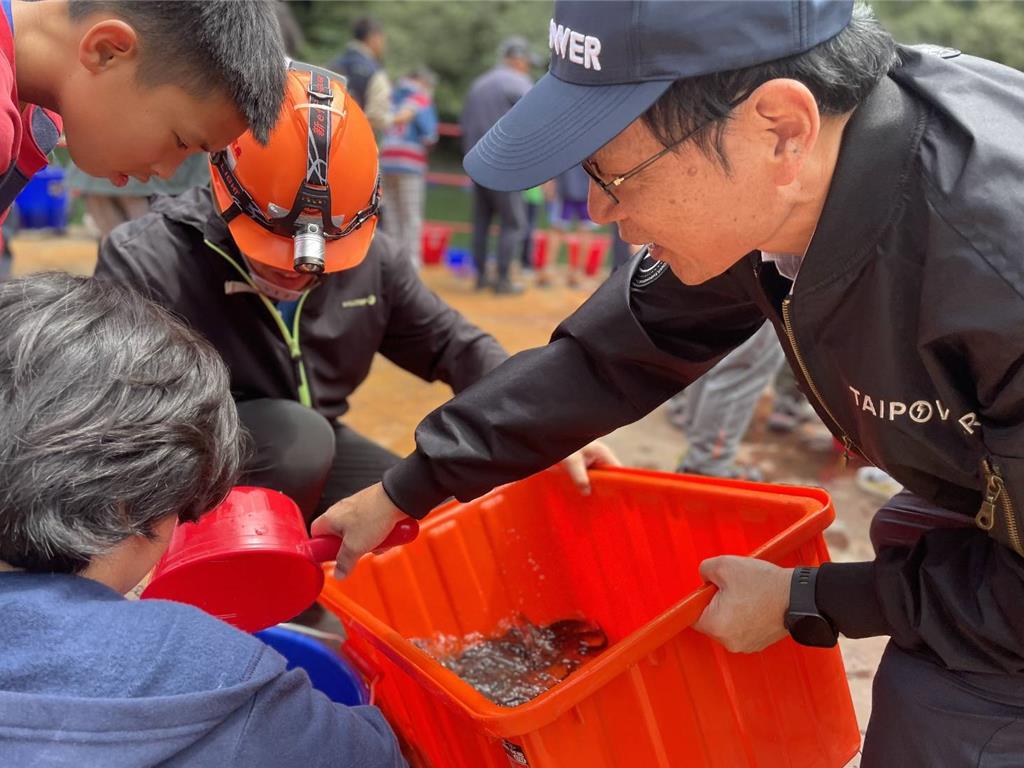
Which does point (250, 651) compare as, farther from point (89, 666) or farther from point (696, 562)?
point (696, 562)

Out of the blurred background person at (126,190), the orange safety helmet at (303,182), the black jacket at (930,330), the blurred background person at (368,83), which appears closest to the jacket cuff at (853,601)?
the black jacket at (930,330)

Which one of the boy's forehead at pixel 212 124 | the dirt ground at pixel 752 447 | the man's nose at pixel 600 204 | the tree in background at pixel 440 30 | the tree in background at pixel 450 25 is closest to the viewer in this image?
the man's nose at pixel 600 204

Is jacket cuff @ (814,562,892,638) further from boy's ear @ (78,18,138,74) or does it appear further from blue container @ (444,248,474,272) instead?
blue container @ (444,248,474,272)

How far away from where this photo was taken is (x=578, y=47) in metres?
1.15

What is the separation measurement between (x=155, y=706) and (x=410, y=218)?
263 inches

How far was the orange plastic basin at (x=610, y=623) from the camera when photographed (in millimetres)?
1377

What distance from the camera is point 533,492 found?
218cm

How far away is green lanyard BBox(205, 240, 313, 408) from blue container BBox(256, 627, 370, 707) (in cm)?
59

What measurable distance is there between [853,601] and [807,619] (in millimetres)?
74

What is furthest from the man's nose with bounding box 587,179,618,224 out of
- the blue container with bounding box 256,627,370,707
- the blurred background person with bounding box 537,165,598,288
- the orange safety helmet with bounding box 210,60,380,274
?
the blurred background person with bounding box 537,165,598,288

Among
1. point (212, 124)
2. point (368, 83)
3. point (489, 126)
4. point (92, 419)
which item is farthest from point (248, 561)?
point (489, 126)

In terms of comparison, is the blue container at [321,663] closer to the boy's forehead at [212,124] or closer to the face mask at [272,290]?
the face mask at [272,290]

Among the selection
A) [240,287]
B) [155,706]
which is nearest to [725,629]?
[155,706]

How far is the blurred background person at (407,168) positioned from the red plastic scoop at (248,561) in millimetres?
5657
